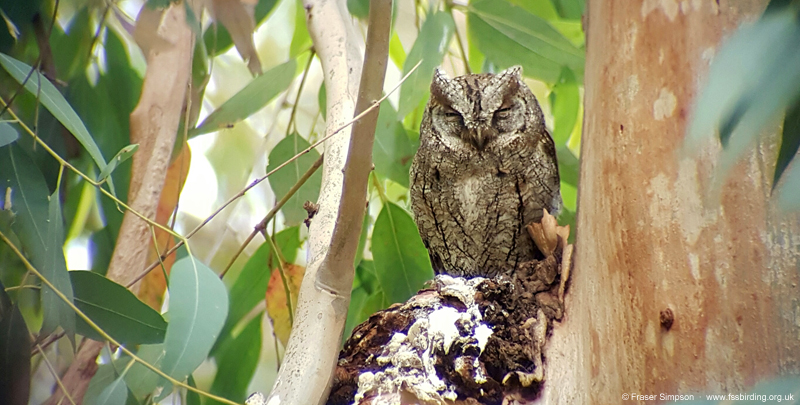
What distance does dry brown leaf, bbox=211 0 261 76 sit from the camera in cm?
146

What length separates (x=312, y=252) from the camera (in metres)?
1.44

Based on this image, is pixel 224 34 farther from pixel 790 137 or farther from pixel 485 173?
pixel 790 137

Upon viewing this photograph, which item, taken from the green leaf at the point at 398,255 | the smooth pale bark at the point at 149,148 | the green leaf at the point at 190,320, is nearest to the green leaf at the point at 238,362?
the smooth pale bark at the point at 149,148

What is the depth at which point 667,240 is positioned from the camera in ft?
3.37

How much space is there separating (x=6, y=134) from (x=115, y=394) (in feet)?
1.83

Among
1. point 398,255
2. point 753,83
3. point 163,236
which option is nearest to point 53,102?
point 163,236

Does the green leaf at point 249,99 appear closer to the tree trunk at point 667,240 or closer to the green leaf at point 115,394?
the green leaf at point 115,394

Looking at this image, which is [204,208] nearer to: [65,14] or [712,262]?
[65,14]

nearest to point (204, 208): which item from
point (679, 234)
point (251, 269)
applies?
point (251, 269)

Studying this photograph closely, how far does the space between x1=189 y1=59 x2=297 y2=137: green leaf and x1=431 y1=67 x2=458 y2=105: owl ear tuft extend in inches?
18.6

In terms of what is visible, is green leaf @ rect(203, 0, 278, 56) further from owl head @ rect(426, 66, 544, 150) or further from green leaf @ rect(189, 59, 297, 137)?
owl head @ rect(426, 66, 544, 150)

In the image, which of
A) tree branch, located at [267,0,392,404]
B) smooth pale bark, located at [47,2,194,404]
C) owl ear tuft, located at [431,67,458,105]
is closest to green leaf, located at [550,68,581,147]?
owl ear tuft, located at [431,67,458,105]

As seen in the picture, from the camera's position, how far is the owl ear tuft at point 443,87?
84.2 inches

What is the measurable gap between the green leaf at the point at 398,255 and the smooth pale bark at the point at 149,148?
0.67m
